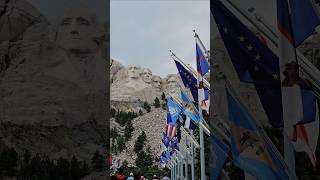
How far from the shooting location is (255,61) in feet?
31.1

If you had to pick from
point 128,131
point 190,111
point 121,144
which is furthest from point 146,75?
point 190,111

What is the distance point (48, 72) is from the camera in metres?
18.6

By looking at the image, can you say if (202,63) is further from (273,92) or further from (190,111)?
(273,92)

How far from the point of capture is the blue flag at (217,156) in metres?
13.1

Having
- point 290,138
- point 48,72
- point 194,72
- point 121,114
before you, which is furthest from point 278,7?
point 121,114

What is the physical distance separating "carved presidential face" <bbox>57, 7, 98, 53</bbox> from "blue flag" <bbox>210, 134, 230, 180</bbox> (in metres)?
6.97

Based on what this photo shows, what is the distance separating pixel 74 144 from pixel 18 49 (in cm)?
352

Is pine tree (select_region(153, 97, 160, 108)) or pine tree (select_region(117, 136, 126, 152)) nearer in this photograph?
pine tree (select_region(117, 136, 126, 152))

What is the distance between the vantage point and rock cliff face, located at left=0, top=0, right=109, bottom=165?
58.6 ft

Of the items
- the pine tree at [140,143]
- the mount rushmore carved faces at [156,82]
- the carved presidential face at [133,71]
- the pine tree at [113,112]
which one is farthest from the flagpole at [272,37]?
the mount rushmore carved faces at [156,82]

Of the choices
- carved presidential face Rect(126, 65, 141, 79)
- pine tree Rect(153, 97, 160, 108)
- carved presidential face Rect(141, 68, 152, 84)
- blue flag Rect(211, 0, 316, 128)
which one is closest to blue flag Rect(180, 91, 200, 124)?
blue flag Rect(211, 0, 316, 128)

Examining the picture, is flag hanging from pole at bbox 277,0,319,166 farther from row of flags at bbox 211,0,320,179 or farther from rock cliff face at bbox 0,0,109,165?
rock cliff face at bbox 0,0,109,165

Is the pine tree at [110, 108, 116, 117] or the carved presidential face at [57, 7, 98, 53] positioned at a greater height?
the pine tree at [110, 108, 116, 117]

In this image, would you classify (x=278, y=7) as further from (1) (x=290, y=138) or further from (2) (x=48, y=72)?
(2) (x=48, y=72)
